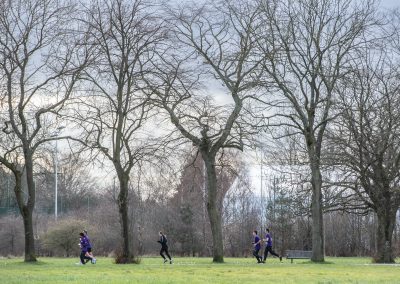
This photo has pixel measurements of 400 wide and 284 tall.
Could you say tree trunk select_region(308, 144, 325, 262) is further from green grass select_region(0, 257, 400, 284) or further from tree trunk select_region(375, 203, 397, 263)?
green grass select_region(0, 257, 400, 284)

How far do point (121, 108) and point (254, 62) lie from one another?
23.7ft

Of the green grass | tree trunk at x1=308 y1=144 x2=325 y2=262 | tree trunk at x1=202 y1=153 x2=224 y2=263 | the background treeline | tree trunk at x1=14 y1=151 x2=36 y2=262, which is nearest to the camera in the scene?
the green grass

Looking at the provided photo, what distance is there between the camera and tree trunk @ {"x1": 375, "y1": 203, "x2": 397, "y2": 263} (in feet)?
129

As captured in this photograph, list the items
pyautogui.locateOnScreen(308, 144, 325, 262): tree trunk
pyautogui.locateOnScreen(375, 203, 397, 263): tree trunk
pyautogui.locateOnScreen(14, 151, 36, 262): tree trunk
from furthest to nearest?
pyautogui.locateOnScreen(375, 203, 397, 263): tree trunk
pyautogui.locateOnScreen(308, 144, 325, 262): tree trunk
pyautogui.locateOnScreen(14, 151, 36, 262): tree trunk

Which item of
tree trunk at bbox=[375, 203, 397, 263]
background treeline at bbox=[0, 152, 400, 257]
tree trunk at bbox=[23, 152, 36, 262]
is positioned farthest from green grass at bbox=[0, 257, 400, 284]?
background treeline at bbox=[0, 152, 400, 257]

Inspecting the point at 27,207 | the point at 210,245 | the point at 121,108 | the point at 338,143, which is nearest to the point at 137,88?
the point at 121,108

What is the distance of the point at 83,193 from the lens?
9944 cm

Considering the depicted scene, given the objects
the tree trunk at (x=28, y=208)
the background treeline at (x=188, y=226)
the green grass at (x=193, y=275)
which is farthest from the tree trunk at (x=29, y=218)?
the background treeline at (x=188, y=226)

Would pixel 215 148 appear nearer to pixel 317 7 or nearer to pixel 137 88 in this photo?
pixel 137 88

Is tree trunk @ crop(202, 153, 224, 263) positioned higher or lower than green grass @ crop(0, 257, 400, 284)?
higher

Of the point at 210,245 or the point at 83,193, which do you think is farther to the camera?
the point at 83,193

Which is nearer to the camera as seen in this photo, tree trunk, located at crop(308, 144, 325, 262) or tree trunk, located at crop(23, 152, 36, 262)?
tree trunk, located at crop(23, 152, 36, 262)

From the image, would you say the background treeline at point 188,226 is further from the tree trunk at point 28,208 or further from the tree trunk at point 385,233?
the tree trunk at point 28,208

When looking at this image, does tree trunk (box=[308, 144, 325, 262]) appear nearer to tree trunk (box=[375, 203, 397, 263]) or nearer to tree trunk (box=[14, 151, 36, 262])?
tree trunk (box=[375, 203, 397, 263])
